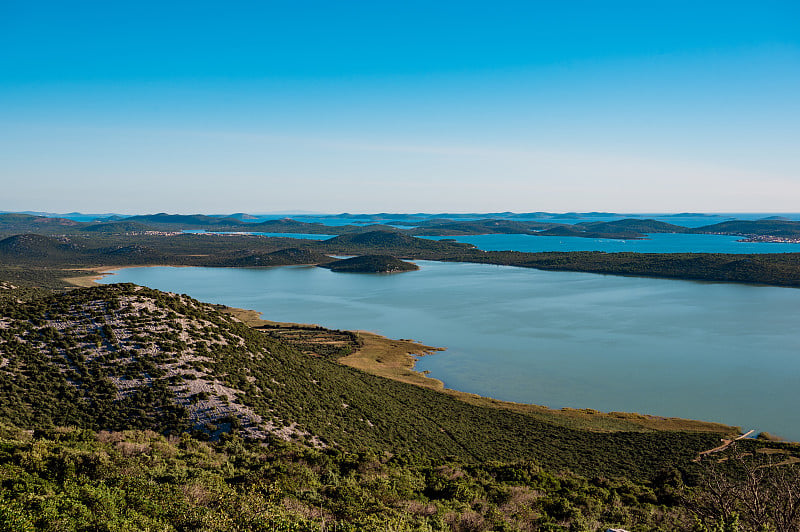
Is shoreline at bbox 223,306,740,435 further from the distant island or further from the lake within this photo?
the lake

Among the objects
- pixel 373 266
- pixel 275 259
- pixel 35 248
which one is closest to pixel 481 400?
pixel 373 266

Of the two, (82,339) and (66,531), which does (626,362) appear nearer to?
(82,339)

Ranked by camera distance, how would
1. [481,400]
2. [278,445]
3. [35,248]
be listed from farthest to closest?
1. [35,248]
2. [481,400]
3. [278,445]

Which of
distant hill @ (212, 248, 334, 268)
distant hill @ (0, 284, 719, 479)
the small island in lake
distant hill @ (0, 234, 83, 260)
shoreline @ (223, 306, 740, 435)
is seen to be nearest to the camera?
distant hill @ (0, 284, 719, 479)

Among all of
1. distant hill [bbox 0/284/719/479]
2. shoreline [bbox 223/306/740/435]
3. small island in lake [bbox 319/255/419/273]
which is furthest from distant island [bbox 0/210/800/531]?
small island in lake [bbox 319/255/419/273]

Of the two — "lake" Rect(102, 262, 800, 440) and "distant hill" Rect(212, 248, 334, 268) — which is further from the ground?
"distant hill" Rect(212, 248, 334, 268)

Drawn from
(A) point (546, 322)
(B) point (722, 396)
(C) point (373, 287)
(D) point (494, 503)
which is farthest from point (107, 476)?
(C) point (373, 287)

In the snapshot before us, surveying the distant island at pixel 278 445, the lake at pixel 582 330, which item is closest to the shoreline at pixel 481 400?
the distant island at pixel 278 445

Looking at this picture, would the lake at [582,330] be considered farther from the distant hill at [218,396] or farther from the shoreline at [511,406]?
the distant hill at [218,396]

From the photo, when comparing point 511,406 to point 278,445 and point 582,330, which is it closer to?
point 278,445
